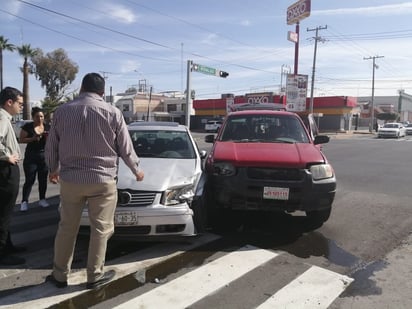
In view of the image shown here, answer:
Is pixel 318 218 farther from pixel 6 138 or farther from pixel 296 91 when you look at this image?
pixel 296 91

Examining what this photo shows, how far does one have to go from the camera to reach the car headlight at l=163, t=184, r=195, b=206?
4582 millimetres

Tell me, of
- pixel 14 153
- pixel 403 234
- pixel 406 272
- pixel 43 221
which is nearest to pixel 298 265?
pixel 406 272

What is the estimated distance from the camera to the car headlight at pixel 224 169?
5353 mm

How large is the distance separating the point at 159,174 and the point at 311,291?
2.20 m

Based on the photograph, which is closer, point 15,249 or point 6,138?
point 6,138

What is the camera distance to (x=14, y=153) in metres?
4.30

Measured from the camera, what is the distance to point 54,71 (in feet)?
206

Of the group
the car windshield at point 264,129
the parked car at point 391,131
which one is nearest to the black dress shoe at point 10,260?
the car windshield at point 264,129

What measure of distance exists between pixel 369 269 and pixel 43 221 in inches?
179

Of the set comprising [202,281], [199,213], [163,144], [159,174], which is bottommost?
[202,281]

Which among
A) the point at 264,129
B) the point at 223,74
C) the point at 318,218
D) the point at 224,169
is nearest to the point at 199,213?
the point at 224,169

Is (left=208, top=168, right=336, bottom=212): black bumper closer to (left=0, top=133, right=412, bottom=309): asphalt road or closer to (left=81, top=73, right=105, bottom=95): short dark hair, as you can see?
(left=0, top=133, right=412, bottom=309): asphalt road

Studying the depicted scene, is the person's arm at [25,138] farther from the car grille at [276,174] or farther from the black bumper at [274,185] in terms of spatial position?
the car grille at [276,174]

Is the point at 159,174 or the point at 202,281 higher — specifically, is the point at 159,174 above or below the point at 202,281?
above
